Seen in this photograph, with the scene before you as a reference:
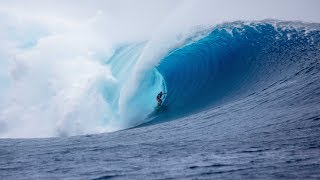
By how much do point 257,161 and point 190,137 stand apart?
200cm

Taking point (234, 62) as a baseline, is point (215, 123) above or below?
below

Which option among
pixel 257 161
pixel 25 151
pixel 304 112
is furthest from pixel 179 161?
pixel 25 151

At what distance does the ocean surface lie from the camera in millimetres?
4051

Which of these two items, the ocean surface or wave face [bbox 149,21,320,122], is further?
wave face [bbox 149,21,320,122]

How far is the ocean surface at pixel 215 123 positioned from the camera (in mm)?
4051

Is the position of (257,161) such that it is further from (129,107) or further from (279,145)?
(129,107)

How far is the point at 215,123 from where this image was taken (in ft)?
22.1

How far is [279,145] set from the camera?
445cm

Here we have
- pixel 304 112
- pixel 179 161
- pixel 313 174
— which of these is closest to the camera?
pixel 313 174

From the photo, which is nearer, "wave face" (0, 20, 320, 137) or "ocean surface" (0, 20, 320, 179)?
"ocean surface" (0, 20, 320, 179)

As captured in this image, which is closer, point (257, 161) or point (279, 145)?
point (257, 161)

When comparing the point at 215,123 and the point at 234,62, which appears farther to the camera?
the point at 234,62

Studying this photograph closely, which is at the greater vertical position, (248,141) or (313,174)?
(248,141)

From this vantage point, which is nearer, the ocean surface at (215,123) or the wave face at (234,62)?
the ocean surface at (215,123)
